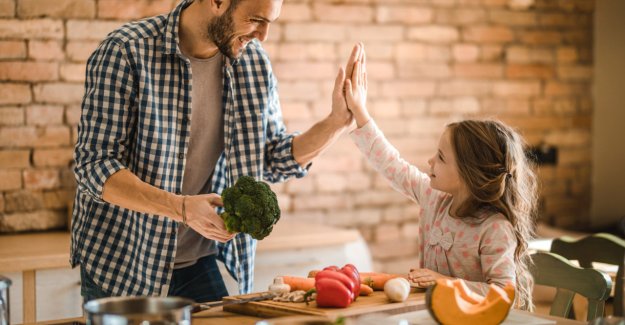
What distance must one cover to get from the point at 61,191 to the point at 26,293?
67cm

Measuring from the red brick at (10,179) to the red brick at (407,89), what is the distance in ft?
6.09

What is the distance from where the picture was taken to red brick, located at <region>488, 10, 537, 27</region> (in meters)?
4.61

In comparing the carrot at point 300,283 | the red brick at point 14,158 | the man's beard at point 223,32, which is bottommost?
the carrot at point 300,283

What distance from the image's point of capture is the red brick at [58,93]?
11.0 ft

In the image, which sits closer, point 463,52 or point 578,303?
point 578,303

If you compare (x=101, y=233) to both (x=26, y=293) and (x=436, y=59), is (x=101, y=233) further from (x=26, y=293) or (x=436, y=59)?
(x=436, y=59)

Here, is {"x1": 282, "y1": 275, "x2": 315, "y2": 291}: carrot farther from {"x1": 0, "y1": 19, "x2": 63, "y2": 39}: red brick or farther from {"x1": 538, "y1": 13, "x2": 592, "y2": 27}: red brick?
{"x1": 538, "y1": 13, "x2": 592, "y2": 27}: red brick

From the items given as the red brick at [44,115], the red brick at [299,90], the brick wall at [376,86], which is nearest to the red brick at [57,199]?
the brick wall at [376,86]

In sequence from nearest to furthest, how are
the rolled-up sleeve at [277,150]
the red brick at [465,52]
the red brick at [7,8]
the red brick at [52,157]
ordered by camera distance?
the rolled-up sleeve at [277,150] → the red brick at [7,8] → the red brick at [52,157] → the red brick at [465,52]

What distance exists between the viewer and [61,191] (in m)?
3.41

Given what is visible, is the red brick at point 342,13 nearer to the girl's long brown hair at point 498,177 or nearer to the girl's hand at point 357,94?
the girl's hand at point 357,94

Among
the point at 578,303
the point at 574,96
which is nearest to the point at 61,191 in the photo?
the point at 578,303

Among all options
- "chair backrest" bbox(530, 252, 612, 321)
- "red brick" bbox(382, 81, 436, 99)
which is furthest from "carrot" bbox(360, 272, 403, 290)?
"red brick" bbox(382, 81, 436, 99)

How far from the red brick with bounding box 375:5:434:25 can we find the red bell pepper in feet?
8.61
